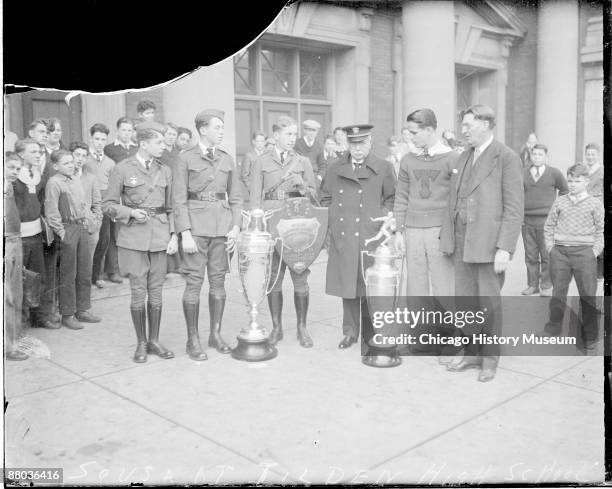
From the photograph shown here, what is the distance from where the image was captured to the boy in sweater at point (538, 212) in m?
5.80

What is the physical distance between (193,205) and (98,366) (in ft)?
3.75

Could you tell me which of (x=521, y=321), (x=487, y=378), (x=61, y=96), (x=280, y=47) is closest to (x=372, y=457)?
(x=487, y=378)

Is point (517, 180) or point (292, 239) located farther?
point (292, 239)

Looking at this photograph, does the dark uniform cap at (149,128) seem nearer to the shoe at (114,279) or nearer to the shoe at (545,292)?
the shoe at (114,279)

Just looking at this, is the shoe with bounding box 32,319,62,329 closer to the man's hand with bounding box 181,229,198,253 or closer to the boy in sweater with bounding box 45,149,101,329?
the boy in sweater with bounding box 45,149,101,329

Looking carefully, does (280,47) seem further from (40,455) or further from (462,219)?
(40,455)

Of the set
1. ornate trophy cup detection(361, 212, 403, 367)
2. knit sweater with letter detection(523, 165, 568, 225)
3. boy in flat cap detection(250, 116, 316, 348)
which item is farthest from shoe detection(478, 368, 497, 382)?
knit sweater with letter detection(523, 165, 568, 225)

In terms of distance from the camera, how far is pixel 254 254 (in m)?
4.20

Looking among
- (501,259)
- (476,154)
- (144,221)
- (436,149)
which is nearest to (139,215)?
(144,221)

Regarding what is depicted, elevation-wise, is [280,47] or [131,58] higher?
[280,47]

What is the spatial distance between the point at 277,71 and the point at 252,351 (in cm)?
302

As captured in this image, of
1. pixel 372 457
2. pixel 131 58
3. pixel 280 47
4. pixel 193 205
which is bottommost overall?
pixel 372 457

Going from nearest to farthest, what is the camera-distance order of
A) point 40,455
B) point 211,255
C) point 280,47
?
point 40,455
point 211,255
point 280,47

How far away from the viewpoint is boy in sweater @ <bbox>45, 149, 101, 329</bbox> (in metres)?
4.74
